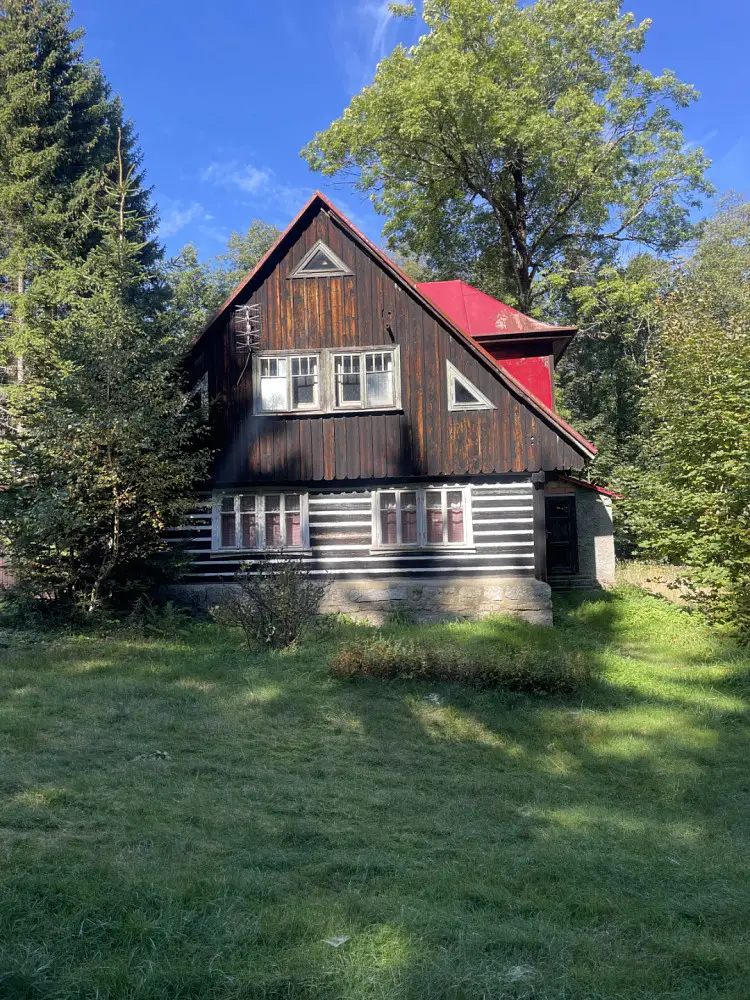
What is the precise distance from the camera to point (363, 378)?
15.5 m

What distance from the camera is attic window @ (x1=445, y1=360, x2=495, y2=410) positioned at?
15.1 metres

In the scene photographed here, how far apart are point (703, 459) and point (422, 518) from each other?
19.0 ft

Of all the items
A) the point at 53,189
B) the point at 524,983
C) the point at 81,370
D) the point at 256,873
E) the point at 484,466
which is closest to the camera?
the point at 524,983

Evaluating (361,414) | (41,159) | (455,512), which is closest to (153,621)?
(361,414)

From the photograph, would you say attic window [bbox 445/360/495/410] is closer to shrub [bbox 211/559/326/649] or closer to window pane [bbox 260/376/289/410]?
window pane [bbox 260/376/289/410]

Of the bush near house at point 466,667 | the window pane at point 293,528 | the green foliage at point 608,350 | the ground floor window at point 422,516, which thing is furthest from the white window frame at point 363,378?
the green foliage at point 608,350

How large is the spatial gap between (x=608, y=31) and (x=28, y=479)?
1041 inches

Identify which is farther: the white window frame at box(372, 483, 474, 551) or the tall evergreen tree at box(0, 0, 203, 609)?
the white window frame at box(372, 483, 474, 551)

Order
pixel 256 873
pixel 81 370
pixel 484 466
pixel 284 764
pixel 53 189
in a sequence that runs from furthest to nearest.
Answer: pixel 53 189
pixel 484 466
pixel 81 370
pixel 284 764
pixel 256 873

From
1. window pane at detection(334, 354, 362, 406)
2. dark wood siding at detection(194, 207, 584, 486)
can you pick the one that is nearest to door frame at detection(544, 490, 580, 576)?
dark wood siding at detection(194, 207, 584, 486)

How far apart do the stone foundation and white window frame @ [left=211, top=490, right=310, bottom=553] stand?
119cm

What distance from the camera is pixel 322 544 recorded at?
15.5 m

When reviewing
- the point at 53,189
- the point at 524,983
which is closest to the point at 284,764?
the point at 524,983

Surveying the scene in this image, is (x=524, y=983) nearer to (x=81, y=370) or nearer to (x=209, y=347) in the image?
→ (x=81, y=370)
